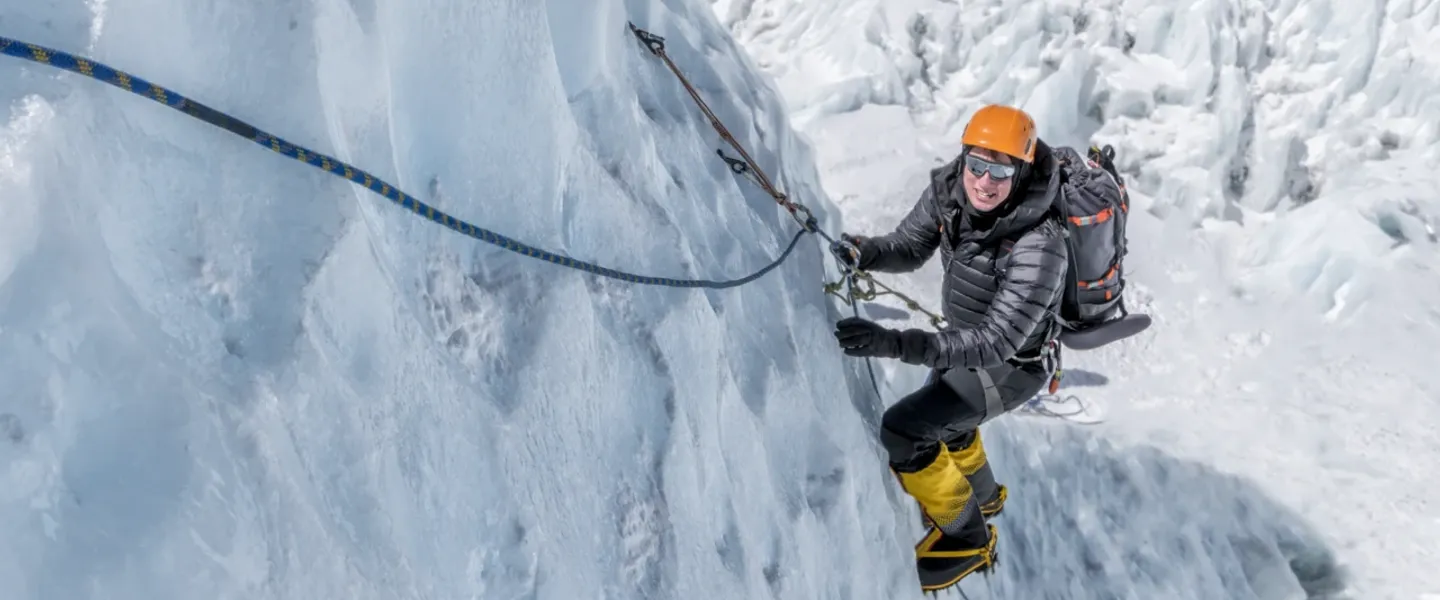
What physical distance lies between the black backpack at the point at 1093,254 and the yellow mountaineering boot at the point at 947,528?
2.73 ft

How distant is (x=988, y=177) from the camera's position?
323 centimetres

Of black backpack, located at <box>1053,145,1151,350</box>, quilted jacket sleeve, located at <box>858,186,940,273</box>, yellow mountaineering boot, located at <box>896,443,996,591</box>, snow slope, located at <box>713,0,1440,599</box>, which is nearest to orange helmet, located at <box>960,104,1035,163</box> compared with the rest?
black backpack, located at <box>1053,145,1151,350</box>

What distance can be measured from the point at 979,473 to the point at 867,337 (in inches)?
53.5

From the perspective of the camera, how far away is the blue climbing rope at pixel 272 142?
1499mm

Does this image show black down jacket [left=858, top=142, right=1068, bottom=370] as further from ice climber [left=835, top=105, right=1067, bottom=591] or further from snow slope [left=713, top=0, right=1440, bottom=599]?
snow slope [left=713, top=0, right=1440, bottom=599]

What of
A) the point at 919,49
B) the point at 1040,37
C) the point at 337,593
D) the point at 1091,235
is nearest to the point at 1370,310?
the point at 1040,37

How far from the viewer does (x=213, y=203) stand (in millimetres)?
1772

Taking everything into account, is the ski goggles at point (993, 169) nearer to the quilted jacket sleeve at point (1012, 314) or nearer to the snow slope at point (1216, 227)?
the quilted jacket sleeve at point (1012, 314)

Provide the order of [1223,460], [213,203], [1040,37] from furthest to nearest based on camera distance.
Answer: [1040,37]
[1223,460]
[213,203]

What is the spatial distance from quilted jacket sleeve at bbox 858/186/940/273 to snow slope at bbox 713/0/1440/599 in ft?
4.04

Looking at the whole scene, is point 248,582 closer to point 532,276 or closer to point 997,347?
point 532,276

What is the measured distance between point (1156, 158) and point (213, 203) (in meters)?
10.0

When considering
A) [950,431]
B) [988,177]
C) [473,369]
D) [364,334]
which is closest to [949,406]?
[950,431]

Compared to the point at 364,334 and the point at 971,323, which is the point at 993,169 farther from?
the point at 364,334
